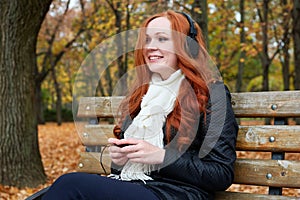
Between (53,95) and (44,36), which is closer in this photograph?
(44,36)

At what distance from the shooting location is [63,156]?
30.5 feet

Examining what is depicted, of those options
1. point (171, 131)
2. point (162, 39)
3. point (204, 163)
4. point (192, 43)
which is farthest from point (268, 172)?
point (162, 39)

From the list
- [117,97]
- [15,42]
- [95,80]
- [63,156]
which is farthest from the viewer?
[63,156]

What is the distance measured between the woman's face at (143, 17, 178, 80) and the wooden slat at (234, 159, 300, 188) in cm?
64

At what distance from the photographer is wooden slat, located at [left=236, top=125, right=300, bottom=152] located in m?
2.36

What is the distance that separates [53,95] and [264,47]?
2583 cm

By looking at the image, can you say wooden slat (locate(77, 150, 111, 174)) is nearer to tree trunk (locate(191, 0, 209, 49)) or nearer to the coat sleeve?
the coat sleeve

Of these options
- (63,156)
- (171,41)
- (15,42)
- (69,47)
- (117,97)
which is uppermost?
(69,47)

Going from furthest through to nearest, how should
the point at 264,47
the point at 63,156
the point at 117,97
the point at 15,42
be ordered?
the point at 264,47 → the point at 63,156 → the point at 15,42 → the point at 117,97

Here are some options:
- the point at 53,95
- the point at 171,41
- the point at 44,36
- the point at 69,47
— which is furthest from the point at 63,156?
the point at 53,95

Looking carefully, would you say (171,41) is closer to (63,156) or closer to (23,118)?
(23,118)

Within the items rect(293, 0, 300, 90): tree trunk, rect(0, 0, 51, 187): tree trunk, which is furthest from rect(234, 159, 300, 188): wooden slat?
rect(293, 0, 300, 90): tree trunk

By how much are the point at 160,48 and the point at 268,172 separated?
85cm

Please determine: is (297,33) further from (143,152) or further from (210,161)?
(143,152)
